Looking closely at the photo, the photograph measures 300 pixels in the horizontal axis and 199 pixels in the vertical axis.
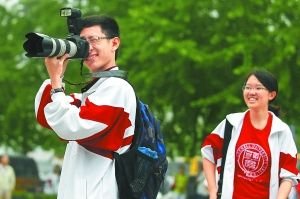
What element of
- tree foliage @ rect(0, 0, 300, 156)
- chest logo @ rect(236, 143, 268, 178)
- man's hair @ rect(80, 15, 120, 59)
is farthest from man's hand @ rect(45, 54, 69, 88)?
tree foliage @ rect(0, 0, 300, 156)

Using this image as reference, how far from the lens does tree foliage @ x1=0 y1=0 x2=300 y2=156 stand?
64.2ft

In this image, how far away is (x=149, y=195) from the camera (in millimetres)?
5051

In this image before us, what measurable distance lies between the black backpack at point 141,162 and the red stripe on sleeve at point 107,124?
0.27ft

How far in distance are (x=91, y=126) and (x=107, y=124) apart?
0.29ft

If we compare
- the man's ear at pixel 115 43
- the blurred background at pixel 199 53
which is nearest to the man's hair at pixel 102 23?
the man's ear at pixel 115 43

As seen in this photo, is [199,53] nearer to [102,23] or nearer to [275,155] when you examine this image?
[275,155]

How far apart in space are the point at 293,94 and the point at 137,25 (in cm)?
364

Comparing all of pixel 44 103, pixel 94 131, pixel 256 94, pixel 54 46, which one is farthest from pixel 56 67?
pixel 256 94

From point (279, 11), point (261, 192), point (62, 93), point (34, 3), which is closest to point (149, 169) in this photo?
point (62, 93)

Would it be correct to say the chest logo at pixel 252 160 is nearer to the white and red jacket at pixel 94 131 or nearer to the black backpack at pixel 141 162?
the black backpack at pixel 141 162

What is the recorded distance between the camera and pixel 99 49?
5102mm

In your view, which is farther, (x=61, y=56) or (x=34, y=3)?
(x=34, y=3)

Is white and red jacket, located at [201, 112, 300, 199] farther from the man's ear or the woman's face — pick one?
the man's ear

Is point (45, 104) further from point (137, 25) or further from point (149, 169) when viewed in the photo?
point (137, 25)
